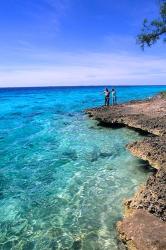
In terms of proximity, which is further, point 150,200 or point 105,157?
point 105,157

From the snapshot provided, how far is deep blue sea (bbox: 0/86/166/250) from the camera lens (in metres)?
10.7

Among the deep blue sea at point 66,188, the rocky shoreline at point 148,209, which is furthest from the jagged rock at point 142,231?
the deep blue sea at point 66,188

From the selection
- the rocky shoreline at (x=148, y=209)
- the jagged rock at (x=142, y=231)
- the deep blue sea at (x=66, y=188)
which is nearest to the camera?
the jagged rock at (x=142, y=231)

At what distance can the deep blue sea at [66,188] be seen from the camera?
10742 mm

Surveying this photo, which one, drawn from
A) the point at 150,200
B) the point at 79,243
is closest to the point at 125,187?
the point at 150,200

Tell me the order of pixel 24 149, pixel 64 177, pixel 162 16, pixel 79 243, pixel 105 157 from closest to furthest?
pixel 79 243 → pixel 64 177 → pixel 105 157 → pixel 24 149 → pixel 162 16

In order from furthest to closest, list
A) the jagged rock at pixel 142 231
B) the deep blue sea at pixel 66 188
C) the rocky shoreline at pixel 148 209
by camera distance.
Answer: the deep blue sea at pixel 66 188 → the rocky shoreline at pixel 148 209 → the jagged rock at pixel 142 231

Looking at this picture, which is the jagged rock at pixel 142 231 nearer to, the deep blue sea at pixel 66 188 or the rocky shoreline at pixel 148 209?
the rocky shoreline at pixel 148 209

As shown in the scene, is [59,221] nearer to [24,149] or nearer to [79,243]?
[79,243]

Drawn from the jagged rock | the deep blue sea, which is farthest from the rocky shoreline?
the deep blue sea

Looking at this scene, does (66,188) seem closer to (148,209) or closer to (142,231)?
(148,209)

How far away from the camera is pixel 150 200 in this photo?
38.0 ft

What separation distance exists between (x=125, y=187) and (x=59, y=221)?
14.0 ft

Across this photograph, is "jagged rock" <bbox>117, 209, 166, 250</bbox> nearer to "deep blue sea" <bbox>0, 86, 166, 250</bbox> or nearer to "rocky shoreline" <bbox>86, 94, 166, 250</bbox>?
"rocky shoreline" <bbox>86, 94, 166, 250</bbox>
